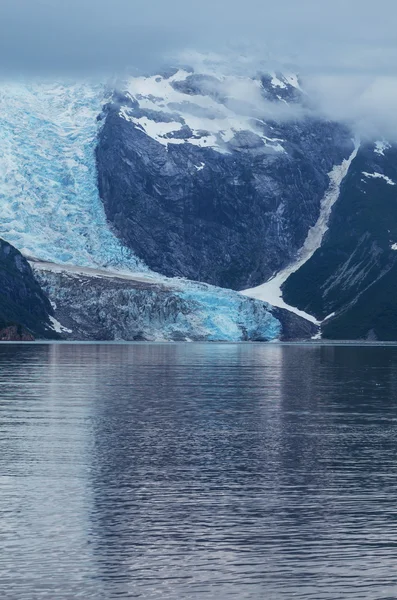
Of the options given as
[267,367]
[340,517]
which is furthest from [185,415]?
[267,367]

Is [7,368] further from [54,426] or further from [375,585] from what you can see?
[375,585]

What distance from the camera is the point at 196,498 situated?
41750 mm

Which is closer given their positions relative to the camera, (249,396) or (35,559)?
(35,559)

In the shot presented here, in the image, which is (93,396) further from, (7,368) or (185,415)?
(7,368)

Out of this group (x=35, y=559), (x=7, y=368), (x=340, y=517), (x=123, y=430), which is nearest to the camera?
(x=35, y=559)

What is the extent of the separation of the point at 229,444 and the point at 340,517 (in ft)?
59.0

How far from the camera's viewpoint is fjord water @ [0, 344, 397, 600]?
3195cm

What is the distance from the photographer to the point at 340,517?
128 feet

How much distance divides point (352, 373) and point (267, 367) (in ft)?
51.0

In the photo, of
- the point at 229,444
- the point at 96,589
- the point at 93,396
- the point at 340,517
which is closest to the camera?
the point at 96,589

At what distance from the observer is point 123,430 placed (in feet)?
201

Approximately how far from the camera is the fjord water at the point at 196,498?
3195cm

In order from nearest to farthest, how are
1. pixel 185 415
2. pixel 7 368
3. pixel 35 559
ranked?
1. pixel 35 559
2. pixel 185 415
3. pixel 7 368

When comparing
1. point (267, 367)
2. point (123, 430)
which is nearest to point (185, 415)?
point (123, 430)
